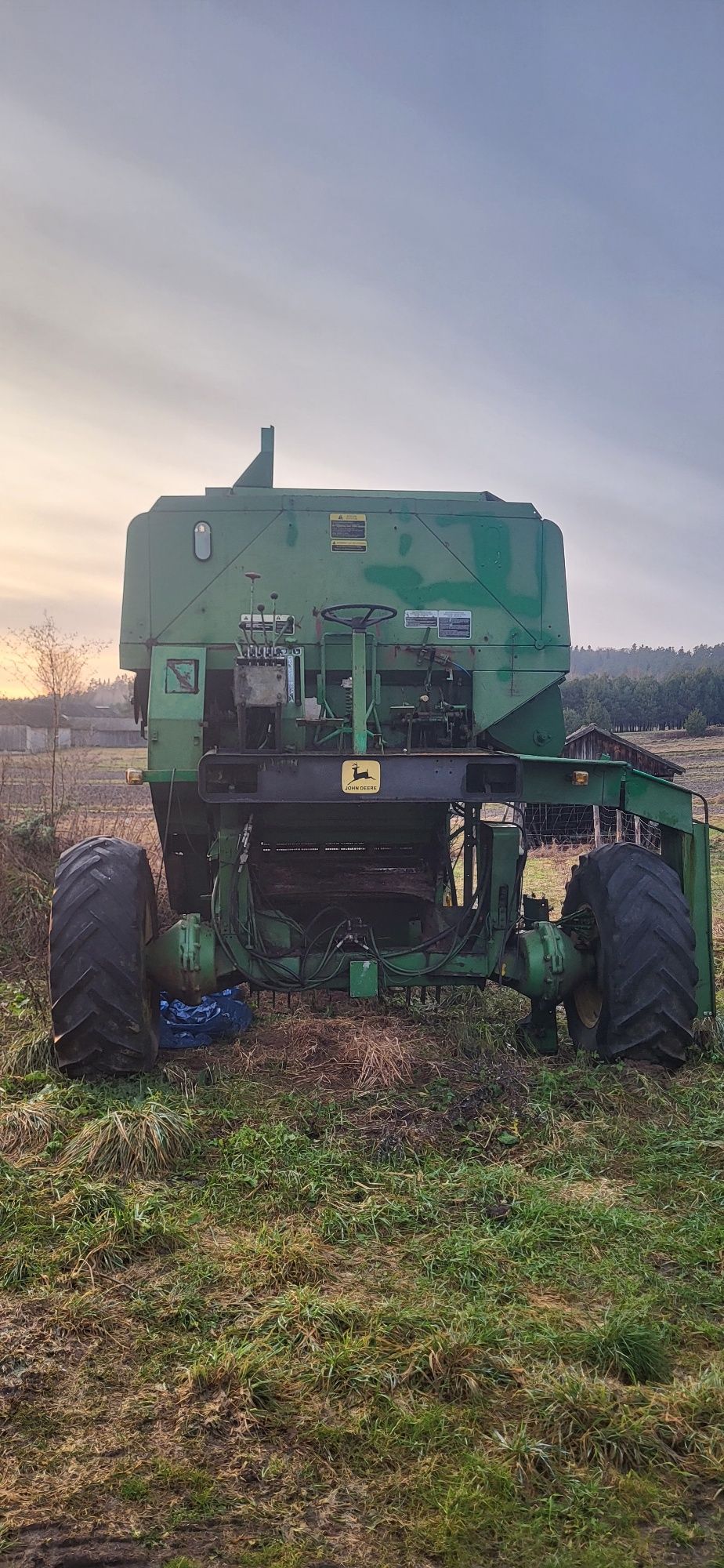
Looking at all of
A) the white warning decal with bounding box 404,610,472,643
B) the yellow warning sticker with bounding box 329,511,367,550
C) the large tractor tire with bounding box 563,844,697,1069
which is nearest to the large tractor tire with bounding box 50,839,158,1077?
the large tractor tire with bounding box 563,844,697,1069

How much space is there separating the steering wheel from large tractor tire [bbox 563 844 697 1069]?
5.52 ft

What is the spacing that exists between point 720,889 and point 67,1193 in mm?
10292

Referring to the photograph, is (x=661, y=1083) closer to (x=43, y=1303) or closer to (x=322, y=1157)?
(x=322, y=1157)

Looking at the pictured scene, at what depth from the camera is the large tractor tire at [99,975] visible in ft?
14.8

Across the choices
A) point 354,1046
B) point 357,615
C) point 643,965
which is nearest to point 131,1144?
point 354,1046

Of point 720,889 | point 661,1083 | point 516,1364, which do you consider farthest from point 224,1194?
point 720,889

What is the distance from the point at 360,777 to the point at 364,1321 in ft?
7.85

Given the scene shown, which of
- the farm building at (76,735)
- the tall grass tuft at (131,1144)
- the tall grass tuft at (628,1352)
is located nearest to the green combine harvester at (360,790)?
the tall grass tuft at (131,1144)

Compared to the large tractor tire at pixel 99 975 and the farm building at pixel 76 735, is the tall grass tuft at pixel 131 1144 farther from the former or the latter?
the farm building at pixel 76 735

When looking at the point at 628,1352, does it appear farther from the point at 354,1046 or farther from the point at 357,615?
the point at 357,615

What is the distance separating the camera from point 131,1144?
12.7ft

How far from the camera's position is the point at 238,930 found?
5.11 metres

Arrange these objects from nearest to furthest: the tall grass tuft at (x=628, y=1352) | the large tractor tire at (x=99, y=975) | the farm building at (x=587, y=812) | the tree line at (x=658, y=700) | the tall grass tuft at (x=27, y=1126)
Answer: the tall grass tuft at (x=628, y=1352), the tall grass tuft at (x=27, y=1126), the large tractor tire at (x=99, y=975), the farm building at (x=587, y=812), the tree line at (x=658, y=700)

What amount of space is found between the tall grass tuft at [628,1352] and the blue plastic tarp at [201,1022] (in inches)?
126
